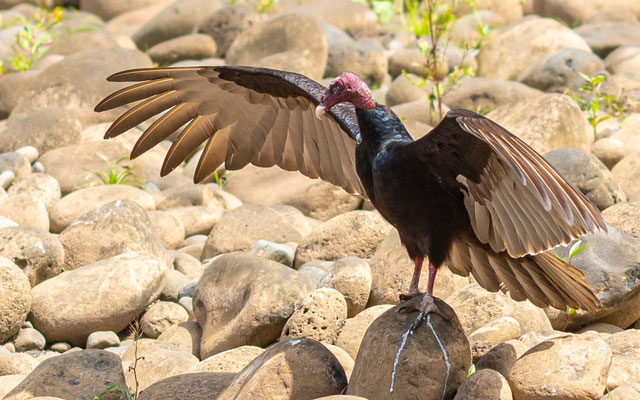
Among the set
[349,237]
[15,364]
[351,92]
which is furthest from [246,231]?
[351,92]

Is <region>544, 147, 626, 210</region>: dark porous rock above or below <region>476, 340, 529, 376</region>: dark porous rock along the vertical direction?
below

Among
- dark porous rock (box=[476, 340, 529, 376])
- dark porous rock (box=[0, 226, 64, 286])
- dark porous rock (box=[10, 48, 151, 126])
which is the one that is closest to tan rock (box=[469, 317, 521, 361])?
dark porous rock (box=[476, 340, 529, 376])

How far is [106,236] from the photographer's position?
6516mm

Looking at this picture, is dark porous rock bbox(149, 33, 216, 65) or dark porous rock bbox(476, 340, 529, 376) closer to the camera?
dark porous rock bbox(476, 340, 529, 376)

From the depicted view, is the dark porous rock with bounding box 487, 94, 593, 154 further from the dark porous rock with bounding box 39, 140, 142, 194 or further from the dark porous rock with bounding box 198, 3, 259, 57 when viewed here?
the dark porous rock with bounding box 198, 3, 259, 57

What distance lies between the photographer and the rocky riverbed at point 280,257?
4.24 m

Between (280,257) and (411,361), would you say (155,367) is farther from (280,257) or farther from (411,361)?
(280,257)

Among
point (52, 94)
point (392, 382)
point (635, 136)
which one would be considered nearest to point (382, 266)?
point (392, 382)

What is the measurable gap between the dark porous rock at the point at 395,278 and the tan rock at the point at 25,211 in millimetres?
2764

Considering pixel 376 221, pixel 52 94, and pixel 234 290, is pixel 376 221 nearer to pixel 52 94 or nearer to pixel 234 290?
pixel 234 290

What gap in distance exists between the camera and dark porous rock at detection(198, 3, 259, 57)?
1183 centimetres

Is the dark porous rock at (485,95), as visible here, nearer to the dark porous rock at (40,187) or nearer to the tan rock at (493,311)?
the dark porous rock at (40,187)

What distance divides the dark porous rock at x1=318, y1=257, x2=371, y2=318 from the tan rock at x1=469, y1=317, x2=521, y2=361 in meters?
0.96

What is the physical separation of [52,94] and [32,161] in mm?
1494
